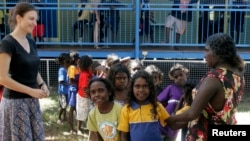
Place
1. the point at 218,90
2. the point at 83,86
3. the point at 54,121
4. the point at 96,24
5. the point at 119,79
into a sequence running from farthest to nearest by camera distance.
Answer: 1. the point at 96,24
2. the point at 54,121
3. the point at 83,86
4. the point at 119,79
5. the point at 218,90

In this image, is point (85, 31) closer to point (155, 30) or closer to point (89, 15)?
point (89, 15)

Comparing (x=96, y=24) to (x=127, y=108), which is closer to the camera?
(x=127, y=108)

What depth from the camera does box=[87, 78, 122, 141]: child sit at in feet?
10.7

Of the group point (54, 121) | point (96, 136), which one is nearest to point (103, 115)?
point (96, 136)

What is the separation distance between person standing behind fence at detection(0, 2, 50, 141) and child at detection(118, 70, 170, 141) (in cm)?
85

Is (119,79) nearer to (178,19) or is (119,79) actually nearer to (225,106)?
(225,106)

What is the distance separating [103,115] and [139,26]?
6.08 m

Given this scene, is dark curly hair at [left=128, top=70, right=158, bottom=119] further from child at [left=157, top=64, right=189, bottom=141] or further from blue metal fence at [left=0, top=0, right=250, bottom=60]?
blue metal fence at [left=0, top=0, right=250, bottom=60]

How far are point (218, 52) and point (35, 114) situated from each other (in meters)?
1.83

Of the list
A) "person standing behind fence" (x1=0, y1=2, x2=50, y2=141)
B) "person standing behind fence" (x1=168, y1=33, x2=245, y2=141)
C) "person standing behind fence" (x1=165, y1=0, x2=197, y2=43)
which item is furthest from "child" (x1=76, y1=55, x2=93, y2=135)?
"person standing behind fence" (x1=165, y1=0, x2=197, y2=43)

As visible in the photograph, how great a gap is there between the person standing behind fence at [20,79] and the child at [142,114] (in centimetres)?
85

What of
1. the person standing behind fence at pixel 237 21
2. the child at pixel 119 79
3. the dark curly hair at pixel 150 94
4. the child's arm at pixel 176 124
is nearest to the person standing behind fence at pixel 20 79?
the child at pixel 119 79

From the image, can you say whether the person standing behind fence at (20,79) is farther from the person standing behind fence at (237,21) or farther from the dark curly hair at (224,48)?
the person standing behind fence at (237,21)

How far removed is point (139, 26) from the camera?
30.2 feet
